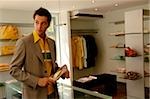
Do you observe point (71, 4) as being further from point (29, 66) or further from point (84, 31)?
point (29, 66)

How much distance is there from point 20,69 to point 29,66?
0.05 m

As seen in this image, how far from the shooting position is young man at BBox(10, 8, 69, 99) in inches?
33.3

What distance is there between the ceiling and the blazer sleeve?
131 centimetres

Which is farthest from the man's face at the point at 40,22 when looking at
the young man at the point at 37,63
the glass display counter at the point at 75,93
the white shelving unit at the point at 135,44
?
the white shelving unit at the point at 135,44

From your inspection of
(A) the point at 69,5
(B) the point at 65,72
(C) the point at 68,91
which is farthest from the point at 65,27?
(B) the point at 65,72

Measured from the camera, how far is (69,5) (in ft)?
9.04

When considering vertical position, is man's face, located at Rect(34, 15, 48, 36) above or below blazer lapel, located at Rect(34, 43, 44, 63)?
above

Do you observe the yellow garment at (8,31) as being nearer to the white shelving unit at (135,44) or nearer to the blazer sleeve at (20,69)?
the blazer sleeve at (20,69)

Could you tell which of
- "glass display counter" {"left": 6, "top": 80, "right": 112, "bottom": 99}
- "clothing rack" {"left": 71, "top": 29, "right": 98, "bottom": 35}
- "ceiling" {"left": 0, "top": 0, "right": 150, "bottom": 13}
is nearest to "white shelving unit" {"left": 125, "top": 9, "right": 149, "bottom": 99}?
"ceiling" {"left": 0, "top": 0, "right": 150, "bottom": 13}

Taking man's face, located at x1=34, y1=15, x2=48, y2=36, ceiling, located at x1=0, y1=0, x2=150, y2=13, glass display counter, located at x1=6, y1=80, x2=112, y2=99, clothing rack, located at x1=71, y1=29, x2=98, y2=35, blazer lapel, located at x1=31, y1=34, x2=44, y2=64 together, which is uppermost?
ceiling, located at x1=0, y1=0, x2=150, y2=13

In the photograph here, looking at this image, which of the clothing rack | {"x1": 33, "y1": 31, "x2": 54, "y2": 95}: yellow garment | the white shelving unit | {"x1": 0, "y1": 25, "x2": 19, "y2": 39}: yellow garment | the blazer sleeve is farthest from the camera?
the clothing rack

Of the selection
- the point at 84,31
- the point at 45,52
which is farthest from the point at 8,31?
the point at 84,31

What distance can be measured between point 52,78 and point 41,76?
0.17 ft

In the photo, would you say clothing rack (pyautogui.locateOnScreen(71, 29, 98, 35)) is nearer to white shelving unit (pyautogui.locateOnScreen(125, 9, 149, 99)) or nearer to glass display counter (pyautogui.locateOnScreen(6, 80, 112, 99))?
white shelving unit (pyautogui.locateOnScreen(125, 9, 149, 99))
